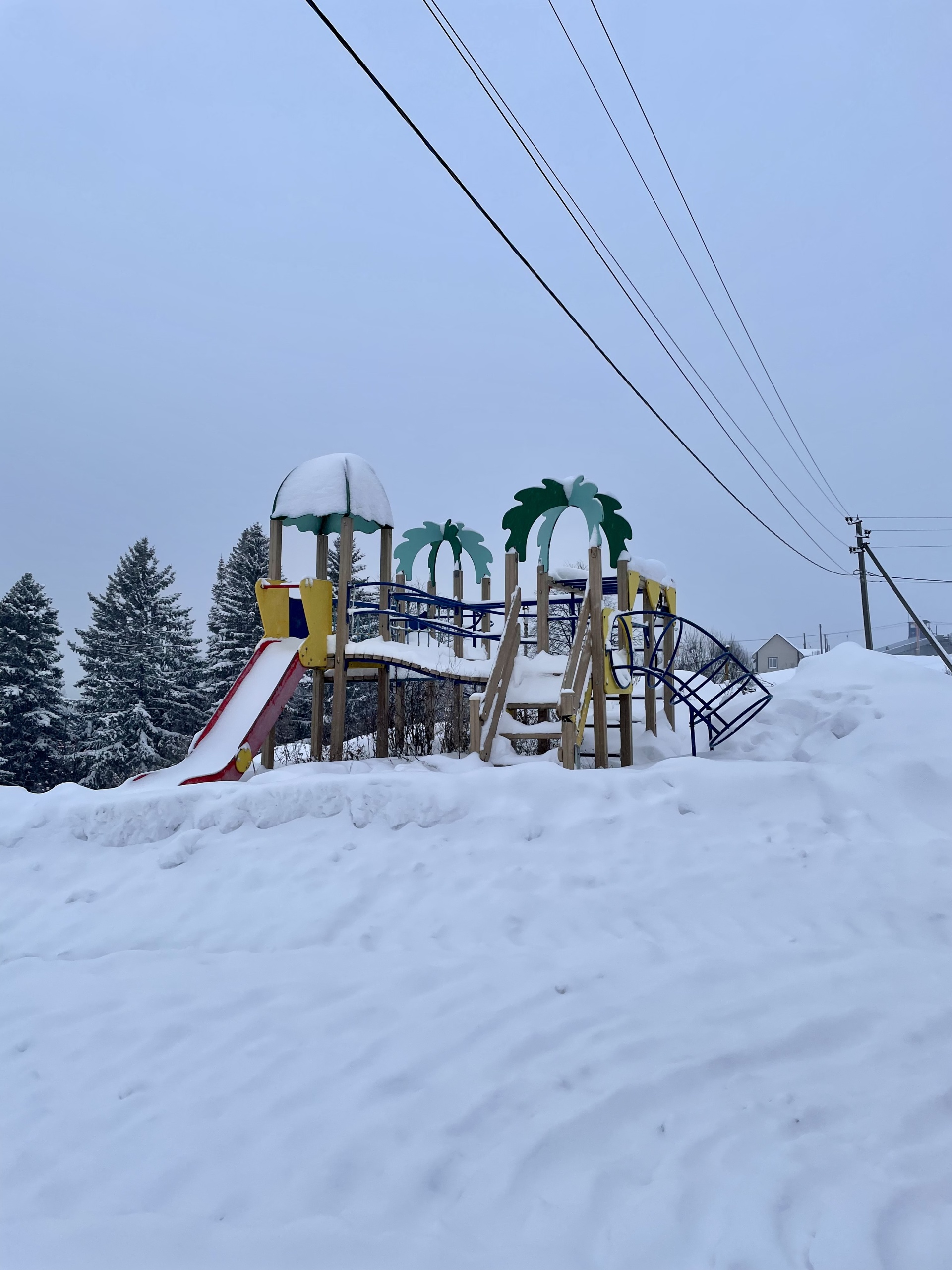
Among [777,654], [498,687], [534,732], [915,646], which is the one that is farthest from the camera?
[777,654]

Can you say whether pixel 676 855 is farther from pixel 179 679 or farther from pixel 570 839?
pixel 179 679

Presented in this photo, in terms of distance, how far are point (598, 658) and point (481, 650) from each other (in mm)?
5233

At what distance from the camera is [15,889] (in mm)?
4711

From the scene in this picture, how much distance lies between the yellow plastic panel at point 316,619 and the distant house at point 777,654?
2343 inches

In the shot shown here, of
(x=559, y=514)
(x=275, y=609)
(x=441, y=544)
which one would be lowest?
(x=275, y=609)

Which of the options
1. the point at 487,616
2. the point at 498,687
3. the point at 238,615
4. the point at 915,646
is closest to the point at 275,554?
the point at 487,616

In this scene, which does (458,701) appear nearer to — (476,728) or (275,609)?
(275,609)

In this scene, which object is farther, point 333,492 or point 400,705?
point 400,705

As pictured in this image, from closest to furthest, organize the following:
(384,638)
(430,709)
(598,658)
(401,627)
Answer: (598,658)
(384,638)
(430,709)
(401,627)

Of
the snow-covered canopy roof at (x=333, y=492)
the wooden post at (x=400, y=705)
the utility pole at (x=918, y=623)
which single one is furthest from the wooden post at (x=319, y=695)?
the utility pole at (x=918, y=623)

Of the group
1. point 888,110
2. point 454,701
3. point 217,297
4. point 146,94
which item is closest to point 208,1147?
point 454,701

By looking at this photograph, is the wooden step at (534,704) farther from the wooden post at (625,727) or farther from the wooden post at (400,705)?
the wooden post at (400,705)

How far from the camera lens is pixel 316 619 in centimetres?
945

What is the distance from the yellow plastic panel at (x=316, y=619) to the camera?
9383 millimetres
